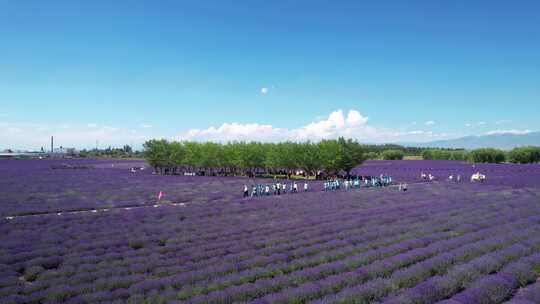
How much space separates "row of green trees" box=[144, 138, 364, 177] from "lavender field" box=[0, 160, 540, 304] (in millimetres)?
29378

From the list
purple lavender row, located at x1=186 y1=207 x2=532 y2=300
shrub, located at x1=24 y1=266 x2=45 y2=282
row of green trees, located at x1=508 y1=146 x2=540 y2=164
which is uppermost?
row of green trees, located at x1=508 y1=146 x2=540 y2=164

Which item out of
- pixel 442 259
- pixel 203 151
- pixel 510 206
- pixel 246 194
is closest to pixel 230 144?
pixel 203 151

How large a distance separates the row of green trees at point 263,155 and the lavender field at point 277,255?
96.4 feet

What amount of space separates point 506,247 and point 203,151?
5844cm

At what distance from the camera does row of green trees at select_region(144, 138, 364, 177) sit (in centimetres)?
5253

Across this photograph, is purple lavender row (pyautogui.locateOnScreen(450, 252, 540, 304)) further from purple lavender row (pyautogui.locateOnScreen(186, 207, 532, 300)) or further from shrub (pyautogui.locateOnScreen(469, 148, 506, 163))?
shrub (pyautogui.locateOnScreen(469, 148, 506, 163))

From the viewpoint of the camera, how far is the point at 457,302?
8023 mm

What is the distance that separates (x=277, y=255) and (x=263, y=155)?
5049 centimetres

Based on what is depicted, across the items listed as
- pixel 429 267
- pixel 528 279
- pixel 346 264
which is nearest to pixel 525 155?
pixel 528 279

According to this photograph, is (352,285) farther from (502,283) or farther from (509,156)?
(509,156)

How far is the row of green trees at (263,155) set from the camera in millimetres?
52531

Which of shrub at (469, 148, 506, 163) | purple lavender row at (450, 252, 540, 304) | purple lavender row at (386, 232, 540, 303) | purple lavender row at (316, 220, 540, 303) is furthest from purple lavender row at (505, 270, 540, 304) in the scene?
shrub at (469, 148, 506, 163)

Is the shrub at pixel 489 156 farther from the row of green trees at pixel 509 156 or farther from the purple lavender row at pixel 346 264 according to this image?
the purple lavender row at pixel 346 264

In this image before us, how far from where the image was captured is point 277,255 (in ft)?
39.9
